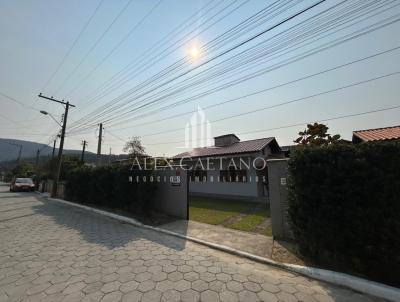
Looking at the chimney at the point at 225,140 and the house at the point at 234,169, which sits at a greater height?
the chimney at the point at 225,140

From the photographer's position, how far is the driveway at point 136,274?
336cm

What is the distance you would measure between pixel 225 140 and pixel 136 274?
15866 millimetres

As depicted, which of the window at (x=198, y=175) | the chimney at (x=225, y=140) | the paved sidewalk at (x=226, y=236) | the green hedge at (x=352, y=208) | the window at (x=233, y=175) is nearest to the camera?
the green hedge at (x=352, y=208)

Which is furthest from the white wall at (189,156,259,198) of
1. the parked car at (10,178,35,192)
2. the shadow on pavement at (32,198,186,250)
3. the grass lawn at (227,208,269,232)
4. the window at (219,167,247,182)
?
the parked car at (10,178,35,192)

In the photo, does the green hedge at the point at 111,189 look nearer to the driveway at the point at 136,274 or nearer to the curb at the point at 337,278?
the driveway at the point at 136,274

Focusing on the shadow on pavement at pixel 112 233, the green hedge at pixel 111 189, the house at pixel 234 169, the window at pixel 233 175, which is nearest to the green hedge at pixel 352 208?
the shadow on pavement at pixel 112 233

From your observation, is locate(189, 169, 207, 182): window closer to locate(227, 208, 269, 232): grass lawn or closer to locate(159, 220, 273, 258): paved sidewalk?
locate(227, 208, 269, 232): grass lawn

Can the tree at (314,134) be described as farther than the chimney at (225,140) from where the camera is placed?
No

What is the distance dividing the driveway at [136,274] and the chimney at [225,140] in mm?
13481

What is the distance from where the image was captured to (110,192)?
11.4 meters

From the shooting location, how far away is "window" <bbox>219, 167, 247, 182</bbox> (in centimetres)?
1549

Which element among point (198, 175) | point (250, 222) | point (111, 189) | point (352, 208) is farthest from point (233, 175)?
point (352, 208)

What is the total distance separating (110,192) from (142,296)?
8870 mm

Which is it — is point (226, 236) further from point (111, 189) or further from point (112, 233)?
point (111, 189)
